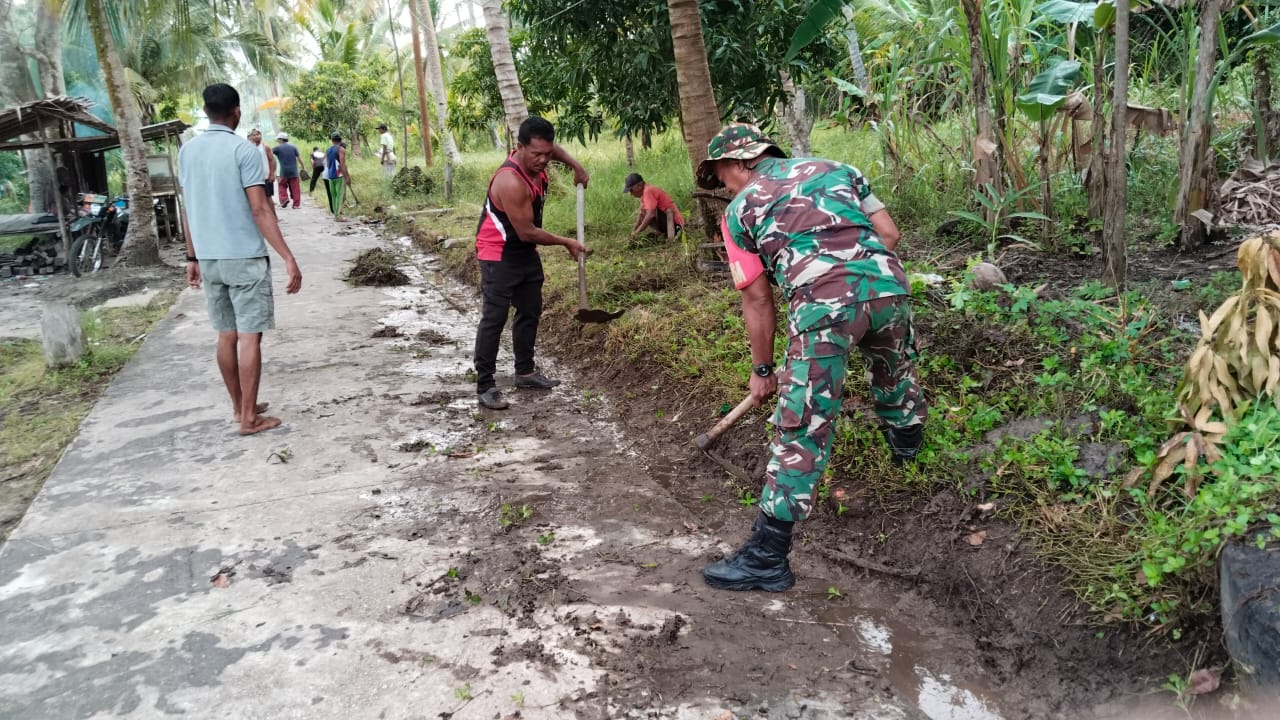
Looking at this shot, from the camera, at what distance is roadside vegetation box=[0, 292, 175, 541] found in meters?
4.20

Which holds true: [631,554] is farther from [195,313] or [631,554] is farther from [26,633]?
[195,313]

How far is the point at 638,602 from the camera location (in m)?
2.95

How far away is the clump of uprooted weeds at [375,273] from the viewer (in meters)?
8.63

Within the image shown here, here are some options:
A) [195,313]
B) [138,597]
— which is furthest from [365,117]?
[138,597]

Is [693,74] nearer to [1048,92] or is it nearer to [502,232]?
[502,232]

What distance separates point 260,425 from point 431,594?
2109 mm

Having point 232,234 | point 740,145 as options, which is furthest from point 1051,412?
point 232,234

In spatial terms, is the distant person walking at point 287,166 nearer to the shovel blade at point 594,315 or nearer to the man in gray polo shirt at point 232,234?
the shovel blade at point 594,315

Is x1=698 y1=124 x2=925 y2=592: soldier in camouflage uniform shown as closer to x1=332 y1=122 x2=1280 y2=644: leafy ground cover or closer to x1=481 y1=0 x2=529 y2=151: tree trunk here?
x1=332 y1=122 x2=1280 y2=644: leafy ground cover

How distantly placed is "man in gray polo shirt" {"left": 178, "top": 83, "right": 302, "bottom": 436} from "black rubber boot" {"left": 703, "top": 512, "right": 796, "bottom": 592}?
2790 millimetres

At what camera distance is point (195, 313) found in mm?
7367

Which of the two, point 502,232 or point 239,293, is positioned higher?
point 502,232

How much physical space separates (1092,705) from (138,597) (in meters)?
3.24

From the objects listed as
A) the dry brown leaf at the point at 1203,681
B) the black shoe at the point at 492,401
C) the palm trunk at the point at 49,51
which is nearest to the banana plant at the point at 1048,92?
the dry brown leaf at the point at 1203,681
